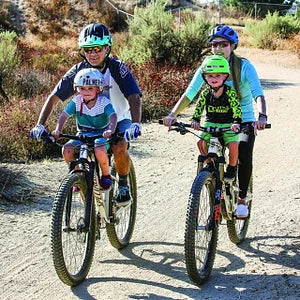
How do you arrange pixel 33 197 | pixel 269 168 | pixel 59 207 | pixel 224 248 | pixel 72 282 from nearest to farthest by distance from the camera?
pixel 59 207
pixel 72 282
pixel 224 248
pixel 33 197
pixel 269 168

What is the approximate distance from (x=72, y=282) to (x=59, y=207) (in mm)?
667

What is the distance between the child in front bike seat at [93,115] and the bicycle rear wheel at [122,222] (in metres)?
0.41

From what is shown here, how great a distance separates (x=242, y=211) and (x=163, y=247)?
2.58 feet

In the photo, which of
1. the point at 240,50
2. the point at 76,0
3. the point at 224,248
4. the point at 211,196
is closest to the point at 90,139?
the point at 211,196

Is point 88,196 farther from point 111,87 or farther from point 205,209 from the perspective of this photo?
point 111,87

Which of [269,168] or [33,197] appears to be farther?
[269,168]

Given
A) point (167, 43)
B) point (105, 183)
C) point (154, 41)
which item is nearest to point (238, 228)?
point (105, 183)

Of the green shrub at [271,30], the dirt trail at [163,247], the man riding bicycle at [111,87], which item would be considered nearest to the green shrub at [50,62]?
the dirt trail at [163,247]

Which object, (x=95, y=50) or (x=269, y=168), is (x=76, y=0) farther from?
(x=95, y=50)

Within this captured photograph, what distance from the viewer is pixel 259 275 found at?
187 inches

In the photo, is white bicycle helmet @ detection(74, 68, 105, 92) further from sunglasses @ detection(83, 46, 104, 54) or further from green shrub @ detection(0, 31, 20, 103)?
green shrub @ detection(0, 31, 20, 103)

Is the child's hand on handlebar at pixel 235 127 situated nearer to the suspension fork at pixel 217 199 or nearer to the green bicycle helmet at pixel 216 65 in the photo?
the suspension fork at pixel 217 199

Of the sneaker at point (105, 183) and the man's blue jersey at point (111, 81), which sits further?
the man's blue jersey at point (111, 81)

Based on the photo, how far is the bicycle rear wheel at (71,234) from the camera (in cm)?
423
